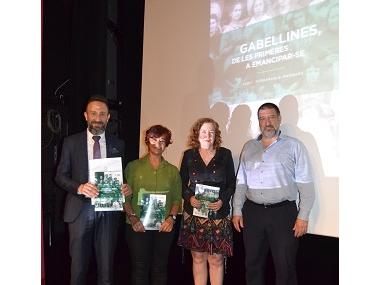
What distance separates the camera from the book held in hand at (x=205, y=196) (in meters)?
2.96

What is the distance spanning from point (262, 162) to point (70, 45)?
111 inches

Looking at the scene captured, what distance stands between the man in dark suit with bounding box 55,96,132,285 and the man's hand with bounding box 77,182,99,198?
1cm

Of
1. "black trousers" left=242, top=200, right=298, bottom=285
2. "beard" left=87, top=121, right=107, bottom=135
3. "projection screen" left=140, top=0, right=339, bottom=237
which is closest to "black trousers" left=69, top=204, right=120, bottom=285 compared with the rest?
"beard" left=87, top=121, right=107, bottom=135

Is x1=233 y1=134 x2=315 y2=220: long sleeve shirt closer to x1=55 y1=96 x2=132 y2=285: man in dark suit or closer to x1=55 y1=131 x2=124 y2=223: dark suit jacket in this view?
x1=55 y1=96 x2=132 y2=285: man in dark suit

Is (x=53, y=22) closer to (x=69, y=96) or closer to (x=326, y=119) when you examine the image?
(x=69, y=96)

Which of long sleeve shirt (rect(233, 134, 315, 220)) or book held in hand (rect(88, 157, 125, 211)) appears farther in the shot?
long sleeve shirt (rect(233, 134, 315, 220))

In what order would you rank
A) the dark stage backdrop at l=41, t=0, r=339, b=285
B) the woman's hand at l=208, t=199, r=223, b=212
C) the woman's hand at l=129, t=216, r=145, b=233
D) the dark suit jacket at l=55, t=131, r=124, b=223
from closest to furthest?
the dark suit jacket at l=55, t=131, r=124, b=223 → the woman's hand at l=129, t=216, r=145, b=233 → the woman's hand at l=208, t=199, r=223, b=212 → the dark stage backdrop at l=41, t=0, r=339, b=285

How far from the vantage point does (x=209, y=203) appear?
2.97m

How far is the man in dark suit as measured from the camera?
9.02 feet

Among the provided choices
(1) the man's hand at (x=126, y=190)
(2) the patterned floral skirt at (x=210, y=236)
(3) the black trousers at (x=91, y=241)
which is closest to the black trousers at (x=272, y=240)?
(2) the patterned floral skirt at (x=210, y=236)

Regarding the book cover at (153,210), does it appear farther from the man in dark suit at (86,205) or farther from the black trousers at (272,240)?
the black trousers at (272,240)

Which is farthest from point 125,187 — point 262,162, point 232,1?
point 232,1

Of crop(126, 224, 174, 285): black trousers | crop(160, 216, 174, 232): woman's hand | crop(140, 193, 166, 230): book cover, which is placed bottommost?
crop(126, 224, 174, 285): black trousers

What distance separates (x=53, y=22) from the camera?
442 centimetres
